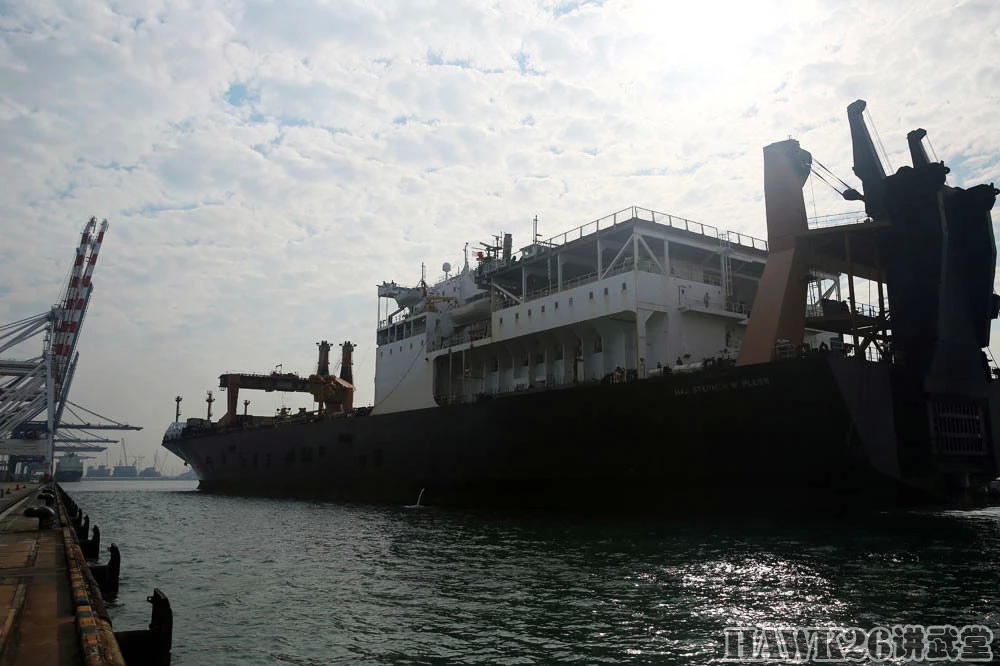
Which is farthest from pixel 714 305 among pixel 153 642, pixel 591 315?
pixel 153 642

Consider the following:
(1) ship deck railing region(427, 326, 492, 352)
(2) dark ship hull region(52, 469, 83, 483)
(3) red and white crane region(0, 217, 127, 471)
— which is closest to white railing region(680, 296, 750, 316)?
(1) ship deck railing region(427, 326, 492, 352)

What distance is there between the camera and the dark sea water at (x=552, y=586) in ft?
29.4

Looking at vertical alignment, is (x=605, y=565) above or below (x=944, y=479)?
below

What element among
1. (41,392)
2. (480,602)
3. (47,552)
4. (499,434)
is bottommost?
(480,602)

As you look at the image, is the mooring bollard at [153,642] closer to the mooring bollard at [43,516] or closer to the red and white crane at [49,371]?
the mooring bollard at [43,516]

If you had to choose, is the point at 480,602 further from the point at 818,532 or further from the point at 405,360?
the point at 405,360

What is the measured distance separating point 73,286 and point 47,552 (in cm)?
6485

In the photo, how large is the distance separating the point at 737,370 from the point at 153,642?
15.9 metres

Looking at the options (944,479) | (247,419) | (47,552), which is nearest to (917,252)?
(944,479)

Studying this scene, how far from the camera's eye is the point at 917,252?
67.0 ft

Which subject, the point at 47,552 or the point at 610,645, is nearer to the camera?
the point at 610,645

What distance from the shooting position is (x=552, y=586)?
12164 mm

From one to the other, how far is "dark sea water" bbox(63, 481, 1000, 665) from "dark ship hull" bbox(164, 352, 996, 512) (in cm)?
109

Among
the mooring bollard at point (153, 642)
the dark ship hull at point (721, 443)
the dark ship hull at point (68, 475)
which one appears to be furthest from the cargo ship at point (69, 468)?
the mooring bollard at point (153, 642)
